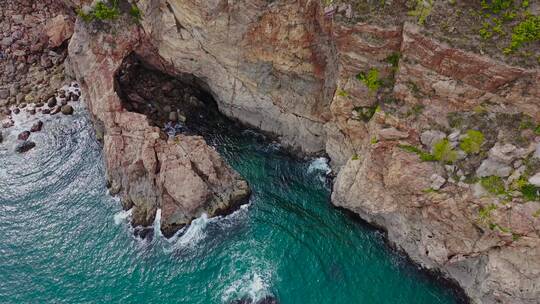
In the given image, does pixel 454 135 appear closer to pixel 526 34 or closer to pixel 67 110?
pixel 526 34

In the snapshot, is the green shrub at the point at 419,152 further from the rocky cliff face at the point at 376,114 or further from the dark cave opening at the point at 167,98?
the dark cave opening at the point at 167,98

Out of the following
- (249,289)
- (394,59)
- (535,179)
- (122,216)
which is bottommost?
(249,289)

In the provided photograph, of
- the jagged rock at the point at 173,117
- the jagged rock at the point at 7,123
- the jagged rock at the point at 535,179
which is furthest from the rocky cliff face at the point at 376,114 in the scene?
the jagged rock at the point at 7,123

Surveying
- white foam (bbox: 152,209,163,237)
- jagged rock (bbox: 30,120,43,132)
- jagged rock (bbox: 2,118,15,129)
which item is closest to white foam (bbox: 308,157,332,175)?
white foam (bbox: 152,209,163,237)

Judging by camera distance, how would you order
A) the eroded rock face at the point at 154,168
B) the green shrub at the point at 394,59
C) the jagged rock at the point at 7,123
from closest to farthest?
the green shrub at the point at 394,59 < the eroded rock face at the point at 154,168 < the jagged rock at the point at 7,123

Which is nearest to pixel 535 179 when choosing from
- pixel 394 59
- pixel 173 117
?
pixel 394 59

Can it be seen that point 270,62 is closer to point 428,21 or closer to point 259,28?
point 259,28

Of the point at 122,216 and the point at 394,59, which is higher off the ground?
the point at 394,59
